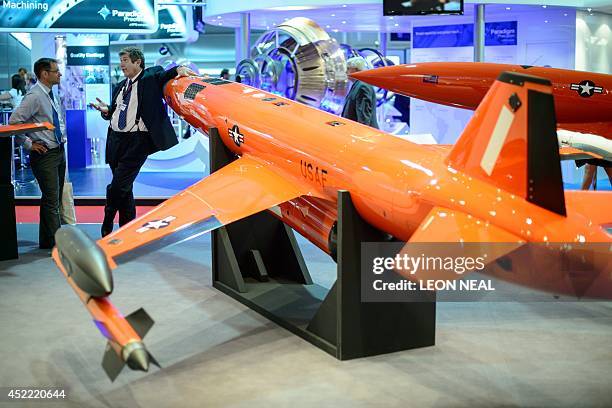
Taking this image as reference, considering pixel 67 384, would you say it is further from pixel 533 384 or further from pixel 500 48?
pixel 500 48

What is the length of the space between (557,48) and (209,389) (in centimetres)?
979

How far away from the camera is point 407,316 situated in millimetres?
4918

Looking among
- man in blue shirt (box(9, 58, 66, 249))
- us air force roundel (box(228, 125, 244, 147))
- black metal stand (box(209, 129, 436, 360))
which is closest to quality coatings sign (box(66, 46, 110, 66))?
man in blue shirt (box(9, 58, 66, 249))

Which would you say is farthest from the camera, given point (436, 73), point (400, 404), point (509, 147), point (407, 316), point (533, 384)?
point (436, 73)

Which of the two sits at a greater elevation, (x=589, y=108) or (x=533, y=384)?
(x=589, y=108)

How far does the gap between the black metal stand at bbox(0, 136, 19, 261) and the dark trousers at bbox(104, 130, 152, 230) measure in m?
0.91

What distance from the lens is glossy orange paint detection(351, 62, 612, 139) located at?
5242 mm

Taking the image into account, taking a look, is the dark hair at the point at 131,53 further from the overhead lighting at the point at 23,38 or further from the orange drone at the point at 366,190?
the overhead lighting at the point at 23,38

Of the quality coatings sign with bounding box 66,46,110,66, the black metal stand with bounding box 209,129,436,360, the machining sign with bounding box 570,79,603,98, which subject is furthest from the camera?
→ the quality coatings sign with bounding box 66,46,110,66

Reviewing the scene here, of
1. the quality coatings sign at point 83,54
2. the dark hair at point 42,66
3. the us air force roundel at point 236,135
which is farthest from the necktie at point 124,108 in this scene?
the quality coatings sign at point 83,54

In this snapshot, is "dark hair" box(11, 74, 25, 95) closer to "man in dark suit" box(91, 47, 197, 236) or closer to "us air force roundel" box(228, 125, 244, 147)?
"man in dark suit" box(91, 47, 197, 236)

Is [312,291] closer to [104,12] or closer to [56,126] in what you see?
[56,126]

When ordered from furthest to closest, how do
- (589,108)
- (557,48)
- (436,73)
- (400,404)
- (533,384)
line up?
(557,48) < (436,73) < (589,108) < (533,384) < (400,404)

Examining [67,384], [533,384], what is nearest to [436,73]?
[533,384]
